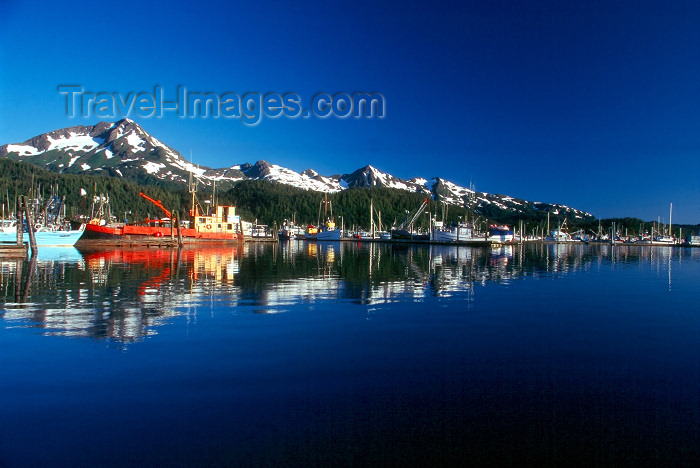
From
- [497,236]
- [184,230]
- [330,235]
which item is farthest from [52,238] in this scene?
[497,236]

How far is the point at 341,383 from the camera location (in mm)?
8984

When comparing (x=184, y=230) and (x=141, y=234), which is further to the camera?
(x=184, y=230)

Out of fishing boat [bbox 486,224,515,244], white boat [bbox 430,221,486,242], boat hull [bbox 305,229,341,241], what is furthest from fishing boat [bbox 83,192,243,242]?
fishing boat [bbox 486,224,515,244]

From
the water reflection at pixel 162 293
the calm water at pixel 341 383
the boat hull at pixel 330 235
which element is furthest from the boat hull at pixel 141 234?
the calm water at pixel 341 383

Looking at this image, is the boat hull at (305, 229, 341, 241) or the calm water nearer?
the calm water

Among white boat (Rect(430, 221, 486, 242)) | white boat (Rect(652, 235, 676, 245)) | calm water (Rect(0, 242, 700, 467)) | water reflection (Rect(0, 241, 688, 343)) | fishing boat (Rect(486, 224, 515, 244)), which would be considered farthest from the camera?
white boat (Rect(652, 235, 676, 245))

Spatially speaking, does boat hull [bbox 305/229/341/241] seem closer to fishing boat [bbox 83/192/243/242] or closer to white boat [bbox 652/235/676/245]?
fishing boat [bbox 83/192/243/242]

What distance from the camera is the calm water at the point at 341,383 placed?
645cm

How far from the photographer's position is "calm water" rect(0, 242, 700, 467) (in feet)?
21.1

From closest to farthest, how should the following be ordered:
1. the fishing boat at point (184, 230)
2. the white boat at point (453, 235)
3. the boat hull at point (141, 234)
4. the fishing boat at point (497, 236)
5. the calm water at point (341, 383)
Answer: the calm water at point (341, 383), the boat hull at point (141, 234), the fishing boat at point (184, 230), the fishing boat at point (497, 236), the white boat at point (453, 235)

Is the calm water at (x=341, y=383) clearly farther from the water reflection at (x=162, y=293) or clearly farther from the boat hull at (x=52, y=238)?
the boat hull at (x=52, y=238)

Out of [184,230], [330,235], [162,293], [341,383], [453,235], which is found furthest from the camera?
[330,235]

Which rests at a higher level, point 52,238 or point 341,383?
point 52,238

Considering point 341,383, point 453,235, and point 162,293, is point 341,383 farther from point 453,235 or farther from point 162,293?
point 453,235
